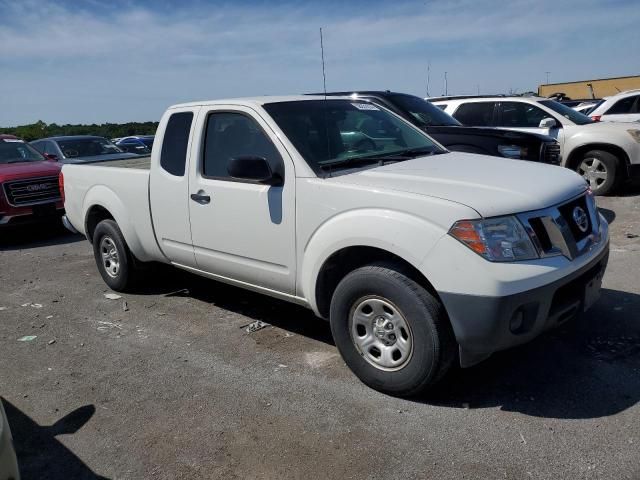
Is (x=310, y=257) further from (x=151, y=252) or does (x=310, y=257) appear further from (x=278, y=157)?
(x=151, y=252)

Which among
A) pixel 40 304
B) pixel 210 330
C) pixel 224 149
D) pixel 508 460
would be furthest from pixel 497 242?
pixel 40 304

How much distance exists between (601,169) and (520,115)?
1.66 meters

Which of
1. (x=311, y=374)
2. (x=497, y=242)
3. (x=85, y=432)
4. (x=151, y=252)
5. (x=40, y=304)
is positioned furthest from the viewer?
(x=40, y=304)

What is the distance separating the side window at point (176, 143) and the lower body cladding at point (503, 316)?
104 inches

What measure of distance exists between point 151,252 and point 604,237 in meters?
3.82

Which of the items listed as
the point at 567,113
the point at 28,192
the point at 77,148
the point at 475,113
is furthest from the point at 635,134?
the point at 77,148

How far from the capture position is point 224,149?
178 inches

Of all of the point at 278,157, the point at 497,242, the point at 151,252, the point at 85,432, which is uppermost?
the point at 278,157

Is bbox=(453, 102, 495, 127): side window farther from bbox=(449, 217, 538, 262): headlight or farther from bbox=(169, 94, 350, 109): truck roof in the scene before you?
bbox=(449, 217, 538, 262): headlight

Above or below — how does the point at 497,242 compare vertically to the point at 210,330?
above

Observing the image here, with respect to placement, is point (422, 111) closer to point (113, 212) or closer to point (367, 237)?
point (113, 212)

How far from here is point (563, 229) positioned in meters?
3.33

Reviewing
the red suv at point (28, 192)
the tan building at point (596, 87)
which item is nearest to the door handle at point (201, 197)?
the red suv at point (28, 192)

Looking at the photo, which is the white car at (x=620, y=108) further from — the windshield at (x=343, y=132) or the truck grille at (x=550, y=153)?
the windshield at (x=343, y=132)
